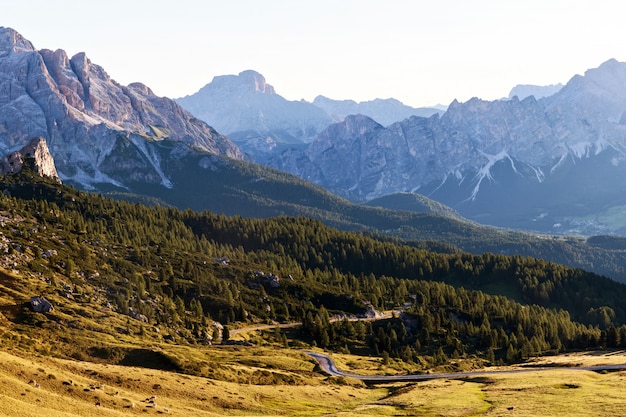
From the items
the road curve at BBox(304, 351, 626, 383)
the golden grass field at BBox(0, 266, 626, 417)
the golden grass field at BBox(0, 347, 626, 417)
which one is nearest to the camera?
the golden grass field at BBox(0, 347, 626, 417)

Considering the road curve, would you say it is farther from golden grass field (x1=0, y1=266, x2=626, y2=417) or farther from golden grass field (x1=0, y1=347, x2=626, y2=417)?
golden grass field (x1=0, y1=347, x2=626, y2=417)

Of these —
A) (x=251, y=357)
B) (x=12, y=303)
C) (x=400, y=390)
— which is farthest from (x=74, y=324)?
(x=400, y=390)

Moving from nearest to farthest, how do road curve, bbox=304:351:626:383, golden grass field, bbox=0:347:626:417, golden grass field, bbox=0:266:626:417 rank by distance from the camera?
golden grass field, bbox=0:347:626:417
golden grass field, bbox=0:266:626:417
road curve, bbox=304:351:626:383

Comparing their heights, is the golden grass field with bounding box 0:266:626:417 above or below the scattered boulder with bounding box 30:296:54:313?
below

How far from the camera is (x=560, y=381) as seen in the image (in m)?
133

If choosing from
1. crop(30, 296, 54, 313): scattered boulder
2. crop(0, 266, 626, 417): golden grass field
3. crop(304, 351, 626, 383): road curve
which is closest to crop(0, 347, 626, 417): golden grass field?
crop(0, 266, 626, 417): golden grass field

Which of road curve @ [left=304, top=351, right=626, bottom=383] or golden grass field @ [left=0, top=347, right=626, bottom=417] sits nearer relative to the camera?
golden grass field @ [left=0, top=347, right=626, bottom=417]

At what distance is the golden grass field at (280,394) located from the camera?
288ft

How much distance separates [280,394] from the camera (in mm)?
121875

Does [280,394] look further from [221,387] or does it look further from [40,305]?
[40,305]

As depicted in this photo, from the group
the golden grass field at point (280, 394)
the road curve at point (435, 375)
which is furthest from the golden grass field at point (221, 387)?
the road curve at point (435, 375)

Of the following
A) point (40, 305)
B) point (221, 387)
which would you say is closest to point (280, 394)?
point (221, 387)

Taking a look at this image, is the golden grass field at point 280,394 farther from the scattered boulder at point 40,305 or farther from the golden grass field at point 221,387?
the scattered boulder at point 40,305

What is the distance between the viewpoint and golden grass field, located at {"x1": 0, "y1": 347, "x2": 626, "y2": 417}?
8769 cm
